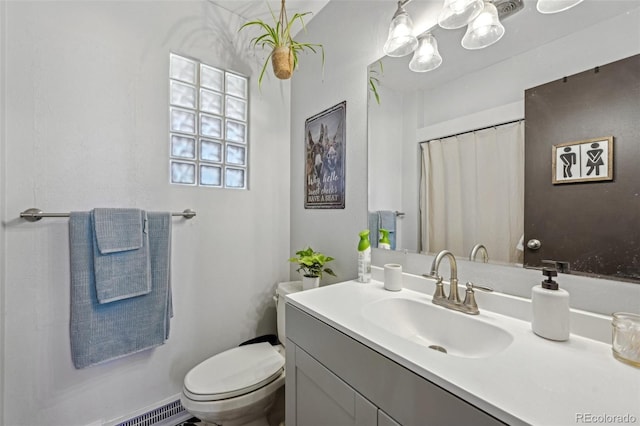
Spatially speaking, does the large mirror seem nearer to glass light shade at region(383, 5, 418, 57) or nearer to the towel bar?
glass light shade at region(383, 5, 418, 57)

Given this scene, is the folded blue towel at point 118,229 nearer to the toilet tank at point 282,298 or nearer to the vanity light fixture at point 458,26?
the toilet tank at point 282,298

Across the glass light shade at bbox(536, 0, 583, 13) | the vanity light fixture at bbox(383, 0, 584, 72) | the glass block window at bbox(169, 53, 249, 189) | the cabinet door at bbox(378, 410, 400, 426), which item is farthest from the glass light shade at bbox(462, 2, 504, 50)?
the glass block window at bbox(169, 53, 249, 189)

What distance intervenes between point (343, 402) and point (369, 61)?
1414 mm

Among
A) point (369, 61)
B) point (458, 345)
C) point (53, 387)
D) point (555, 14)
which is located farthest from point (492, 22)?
point (53, 387)

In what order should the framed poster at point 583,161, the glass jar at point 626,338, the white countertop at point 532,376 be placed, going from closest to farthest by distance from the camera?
A: the white countertop at point 532,376 → the glass jar at point 626,338 → the framed poster at point 583,161

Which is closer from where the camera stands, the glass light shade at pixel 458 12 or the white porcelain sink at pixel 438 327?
the white porcelain sink at pixel 438 327

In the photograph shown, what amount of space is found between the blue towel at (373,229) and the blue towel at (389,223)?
0.02 meters

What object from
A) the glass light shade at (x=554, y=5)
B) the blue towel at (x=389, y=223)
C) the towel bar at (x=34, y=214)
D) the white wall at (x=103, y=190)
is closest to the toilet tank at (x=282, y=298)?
the white wall at (x=103, y=190)

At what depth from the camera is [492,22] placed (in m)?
0.87

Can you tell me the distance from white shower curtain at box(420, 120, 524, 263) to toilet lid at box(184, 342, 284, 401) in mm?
929

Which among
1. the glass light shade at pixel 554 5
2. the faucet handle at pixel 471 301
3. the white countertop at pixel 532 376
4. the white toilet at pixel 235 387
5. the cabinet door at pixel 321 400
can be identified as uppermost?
the glass light shade at pixel 554 5

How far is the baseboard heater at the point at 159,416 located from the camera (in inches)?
51.7

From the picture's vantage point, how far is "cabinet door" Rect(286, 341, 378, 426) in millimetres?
681

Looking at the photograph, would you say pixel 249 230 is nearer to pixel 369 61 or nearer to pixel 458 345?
pixel 369 61
